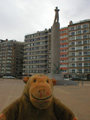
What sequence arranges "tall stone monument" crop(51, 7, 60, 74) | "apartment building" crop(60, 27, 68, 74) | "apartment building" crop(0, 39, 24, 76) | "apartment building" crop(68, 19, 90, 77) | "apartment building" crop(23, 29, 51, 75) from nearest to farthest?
"tall stone monument" crop(51, 7, 60, 74) < "apartment building" crop(68, 19, 90, 77) < "apartment building" crop(60, 27, 68, 74) < "apartment building" crop(23, 29, 51, 75) < "apartment building" crop(0, 39, 24, 76)

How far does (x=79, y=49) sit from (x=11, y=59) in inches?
1699

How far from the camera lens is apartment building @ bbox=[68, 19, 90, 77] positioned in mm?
47031

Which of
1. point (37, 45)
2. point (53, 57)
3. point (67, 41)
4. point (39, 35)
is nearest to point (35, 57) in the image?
point (37, 45)

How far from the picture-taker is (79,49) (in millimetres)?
49344

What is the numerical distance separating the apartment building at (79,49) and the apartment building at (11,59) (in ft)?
121

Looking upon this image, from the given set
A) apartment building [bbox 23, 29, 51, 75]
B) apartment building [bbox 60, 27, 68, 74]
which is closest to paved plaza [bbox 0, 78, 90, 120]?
apartment building [bbox 60, 27, 68, 74]

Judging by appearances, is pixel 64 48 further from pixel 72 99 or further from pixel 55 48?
pixel 72 99

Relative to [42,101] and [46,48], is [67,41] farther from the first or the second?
[42,101]

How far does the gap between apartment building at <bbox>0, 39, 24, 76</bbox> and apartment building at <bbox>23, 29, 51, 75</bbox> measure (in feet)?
38.2

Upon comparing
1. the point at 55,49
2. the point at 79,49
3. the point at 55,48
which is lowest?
the point at 55,49

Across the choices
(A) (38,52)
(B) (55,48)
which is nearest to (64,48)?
(A) (38,52)

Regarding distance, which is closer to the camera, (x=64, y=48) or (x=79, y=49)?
(x=79, y=49)

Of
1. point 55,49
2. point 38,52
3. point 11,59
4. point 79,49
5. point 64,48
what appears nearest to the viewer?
point 55,49

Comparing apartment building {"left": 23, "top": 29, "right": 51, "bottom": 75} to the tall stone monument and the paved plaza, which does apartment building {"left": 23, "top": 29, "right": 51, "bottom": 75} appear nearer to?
the tall stone monument
